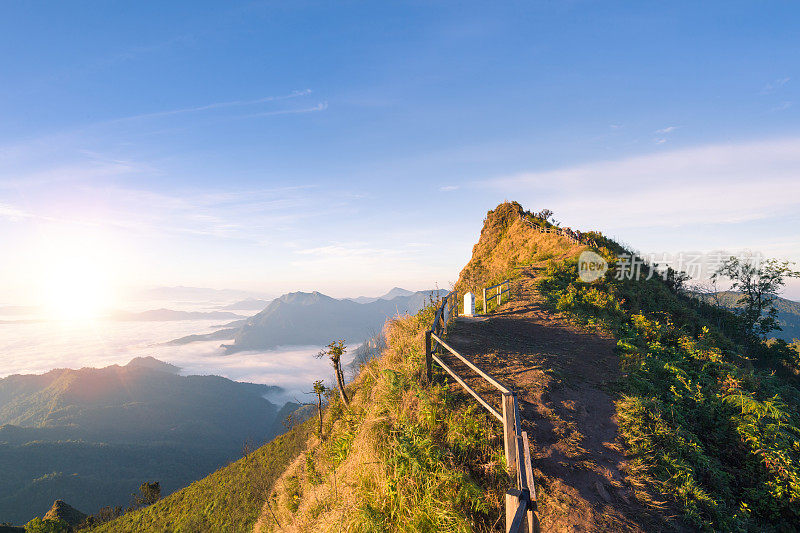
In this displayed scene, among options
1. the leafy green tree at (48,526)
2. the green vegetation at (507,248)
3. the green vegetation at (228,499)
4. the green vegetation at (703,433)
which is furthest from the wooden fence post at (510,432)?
the leafy green tree at (48,526)

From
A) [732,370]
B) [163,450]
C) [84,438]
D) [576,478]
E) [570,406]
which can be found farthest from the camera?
[84,438]

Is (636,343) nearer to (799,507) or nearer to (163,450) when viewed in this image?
(799,507)

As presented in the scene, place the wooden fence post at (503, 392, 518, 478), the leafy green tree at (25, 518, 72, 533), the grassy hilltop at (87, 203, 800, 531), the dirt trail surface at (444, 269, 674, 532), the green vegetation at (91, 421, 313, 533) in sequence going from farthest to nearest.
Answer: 1. the leafy green tree at (25, 518, 72, 533)
2. the green vegetation at (91, 421, 313, 533)
3. the grassy hilltop at (87, 203, 800, 531)
4. the dirt trail surface at (444, 269, 674, 532)
5. the wooden fence post at (503, 392, 518, 478)

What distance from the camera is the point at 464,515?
17.1 ft

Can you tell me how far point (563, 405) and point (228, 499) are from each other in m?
34.8

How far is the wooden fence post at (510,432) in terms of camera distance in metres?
5.22

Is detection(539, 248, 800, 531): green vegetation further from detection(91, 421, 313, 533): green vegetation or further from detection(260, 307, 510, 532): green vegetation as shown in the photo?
detection(91, 421, 313, 533): green vegetation

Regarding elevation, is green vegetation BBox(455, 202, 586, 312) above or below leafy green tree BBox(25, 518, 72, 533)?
above

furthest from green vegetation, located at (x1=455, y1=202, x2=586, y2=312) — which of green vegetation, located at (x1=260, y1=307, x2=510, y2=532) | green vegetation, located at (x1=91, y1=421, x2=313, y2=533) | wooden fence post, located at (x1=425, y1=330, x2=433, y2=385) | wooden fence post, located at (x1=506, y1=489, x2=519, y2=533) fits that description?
green vegetation, located at (x1=91, y1=421, x2=313, y2=533)

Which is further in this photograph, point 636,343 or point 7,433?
point 7,433

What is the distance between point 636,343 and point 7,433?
269 meters

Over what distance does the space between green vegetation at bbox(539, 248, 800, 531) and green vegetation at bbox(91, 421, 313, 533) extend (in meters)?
27.7

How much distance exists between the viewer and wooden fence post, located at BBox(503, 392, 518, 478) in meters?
5.22

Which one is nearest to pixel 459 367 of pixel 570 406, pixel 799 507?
pixel 570 406
